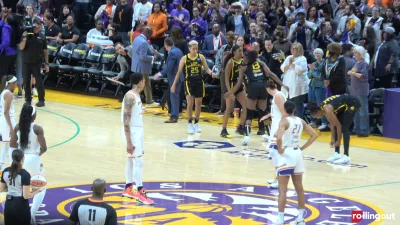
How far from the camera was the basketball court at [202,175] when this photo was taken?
485 inches

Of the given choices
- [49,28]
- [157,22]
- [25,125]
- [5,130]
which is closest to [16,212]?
[25,125]

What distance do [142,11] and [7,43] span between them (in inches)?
176

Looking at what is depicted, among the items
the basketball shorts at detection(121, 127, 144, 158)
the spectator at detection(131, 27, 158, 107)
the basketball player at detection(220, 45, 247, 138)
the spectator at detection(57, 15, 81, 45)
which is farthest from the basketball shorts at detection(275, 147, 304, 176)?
the spectator at detection(57, 15, 81, 45)

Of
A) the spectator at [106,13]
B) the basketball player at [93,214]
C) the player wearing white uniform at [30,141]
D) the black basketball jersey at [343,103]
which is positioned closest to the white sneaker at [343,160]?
the black basketball jersey at [343,103]

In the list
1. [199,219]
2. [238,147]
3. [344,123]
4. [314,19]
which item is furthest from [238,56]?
[199,219]

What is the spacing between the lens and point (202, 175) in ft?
48.6

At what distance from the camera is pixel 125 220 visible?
11.8m

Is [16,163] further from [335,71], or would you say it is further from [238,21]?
[238,21]

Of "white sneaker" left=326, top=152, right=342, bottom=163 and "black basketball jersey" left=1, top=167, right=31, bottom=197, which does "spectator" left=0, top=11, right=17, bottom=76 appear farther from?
"black basketball jersey" left=1, top=167, right=31, bottom=197

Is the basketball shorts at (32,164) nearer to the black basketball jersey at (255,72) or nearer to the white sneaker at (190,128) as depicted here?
the black basketball jersey at (255,72)

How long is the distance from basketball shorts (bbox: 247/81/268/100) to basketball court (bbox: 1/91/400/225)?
36.2 inches

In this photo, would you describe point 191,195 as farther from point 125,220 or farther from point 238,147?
point 238,147

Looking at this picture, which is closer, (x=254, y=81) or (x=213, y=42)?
(x=254, y=81)

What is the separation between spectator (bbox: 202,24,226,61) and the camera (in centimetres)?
2175
